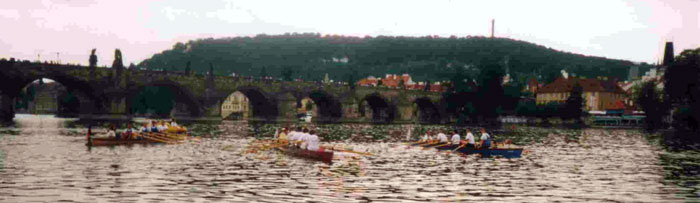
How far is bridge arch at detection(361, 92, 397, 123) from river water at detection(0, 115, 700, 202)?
107m

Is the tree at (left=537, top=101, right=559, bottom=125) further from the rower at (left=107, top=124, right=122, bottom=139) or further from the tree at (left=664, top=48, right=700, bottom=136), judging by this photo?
the rower at (left=107, top=124, right=122, bottom=139)

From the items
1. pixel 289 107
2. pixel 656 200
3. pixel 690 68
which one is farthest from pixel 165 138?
pixel 289 107

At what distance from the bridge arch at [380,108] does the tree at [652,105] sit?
51119 mm

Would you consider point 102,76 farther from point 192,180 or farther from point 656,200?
point 656,200

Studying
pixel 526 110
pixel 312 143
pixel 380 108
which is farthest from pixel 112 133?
pixel 380 108

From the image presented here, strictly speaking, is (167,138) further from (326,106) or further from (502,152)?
(326,106)

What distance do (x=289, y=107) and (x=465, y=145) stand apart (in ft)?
289

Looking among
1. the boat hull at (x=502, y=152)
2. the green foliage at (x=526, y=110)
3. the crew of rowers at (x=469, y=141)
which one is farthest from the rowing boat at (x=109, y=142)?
the green foliage at (x=526, y=110)

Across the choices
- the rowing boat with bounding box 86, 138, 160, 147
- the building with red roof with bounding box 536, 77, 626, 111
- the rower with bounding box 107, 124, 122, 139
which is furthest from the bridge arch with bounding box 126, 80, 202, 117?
the building with red roof with bounding box 536, 77, 626, 111

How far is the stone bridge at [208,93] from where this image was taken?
306 ft

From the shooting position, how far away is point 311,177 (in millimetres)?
29234

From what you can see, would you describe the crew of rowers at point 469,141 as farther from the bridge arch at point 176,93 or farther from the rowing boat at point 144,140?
the bridge arch at point 176,93

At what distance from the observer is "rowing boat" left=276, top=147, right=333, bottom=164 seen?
36094 millimetres

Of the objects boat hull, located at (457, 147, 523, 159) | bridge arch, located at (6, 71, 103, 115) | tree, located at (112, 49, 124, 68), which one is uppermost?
tree, located at (112, 49, 124, 68)
